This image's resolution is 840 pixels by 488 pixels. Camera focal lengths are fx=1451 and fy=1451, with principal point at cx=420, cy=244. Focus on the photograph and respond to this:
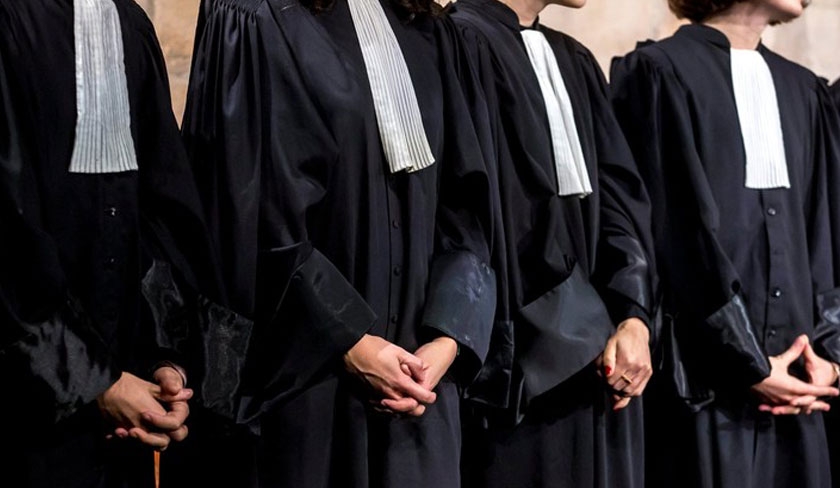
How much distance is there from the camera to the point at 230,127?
9.37ft

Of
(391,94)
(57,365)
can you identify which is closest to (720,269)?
(391,94)

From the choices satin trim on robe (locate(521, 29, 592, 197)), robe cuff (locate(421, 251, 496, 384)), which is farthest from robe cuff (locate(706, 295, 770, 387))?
robe cuff (locate(421, 251, 496, 384))

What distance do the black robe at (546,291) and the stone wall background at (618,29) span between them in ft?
3.27

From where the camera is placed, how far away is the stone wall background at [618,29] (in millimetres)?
4188

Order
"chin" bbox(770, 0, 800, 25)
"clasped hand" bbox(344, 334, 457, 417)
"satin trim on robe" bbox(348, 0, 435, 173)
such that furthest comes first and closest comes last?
"chin" bbox(770, 0, 800, 25) < "satin trim on robe" bbox(348, 0, 435, 173) < "clasped hand" bbox(344, 334, 457, 417)

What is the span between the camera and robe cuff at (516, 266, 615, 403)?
331 cm

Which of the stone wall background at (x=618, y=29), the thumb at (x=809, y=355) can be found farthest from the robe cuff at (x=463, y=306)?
the stone wall background at (x=618, y=29)

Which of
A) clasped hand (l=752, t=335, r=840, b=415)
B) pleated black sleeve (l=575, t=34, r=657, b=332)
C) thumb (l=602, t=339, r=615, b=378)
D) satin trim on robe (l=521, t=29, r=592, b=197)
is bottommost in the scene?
clasped hand (l=752, t=335, r=840, b=415)

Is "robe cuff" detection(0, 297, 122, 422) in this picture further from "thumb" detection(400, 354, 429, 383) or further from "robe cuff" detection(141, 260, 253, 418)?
"thumb" detection(400, 354, 429, 383)

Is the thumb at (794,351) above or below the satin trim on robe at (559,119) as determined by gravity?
below

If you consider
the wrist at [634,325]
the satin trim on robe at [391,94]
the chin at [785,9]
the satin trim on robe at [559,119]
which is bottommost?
the wrist at [634,325]

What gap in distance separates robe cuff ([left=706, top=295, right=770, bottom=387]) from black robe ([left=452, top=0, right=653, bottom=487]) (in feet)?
0.84

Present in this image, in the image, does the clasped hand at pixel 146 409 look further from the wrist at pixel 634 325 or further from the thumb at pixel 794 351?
the thumb at pixel 794 351

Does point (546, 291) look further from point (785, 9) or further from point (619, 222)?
point (785, 9)
